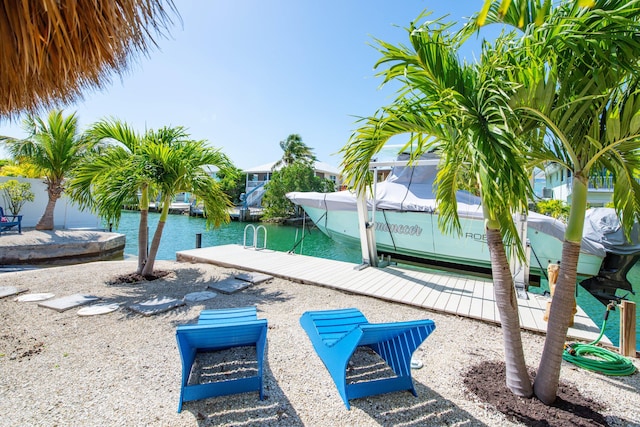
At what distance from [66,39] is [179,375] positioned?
297 centimetres

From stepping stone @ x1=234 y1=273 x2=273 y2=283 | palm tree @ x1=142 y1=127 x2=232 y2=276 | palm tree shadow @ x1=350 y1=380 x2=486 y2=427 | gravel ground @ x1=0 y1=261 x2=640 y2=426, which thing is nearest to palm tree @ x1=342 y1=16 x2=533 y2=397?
palm tree shadow @ x1=350 y1=380 x2=486 y2=427

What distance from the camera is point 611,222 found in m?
7.85

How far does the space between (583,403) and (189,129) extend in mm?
7926

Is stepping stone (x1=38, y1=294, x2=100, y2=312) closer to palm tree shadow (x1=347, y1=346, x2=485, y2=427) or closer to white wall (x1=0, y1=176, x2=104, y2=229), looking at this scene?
palm tree shadow (x1=347, y1=346, x2=485, y2=427)

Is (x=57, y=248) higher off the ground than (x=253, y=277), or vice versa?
(x=57, y=248)

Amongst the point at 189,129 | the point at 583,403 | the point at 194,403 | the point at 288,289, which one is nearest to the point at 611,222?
the point at 583,403

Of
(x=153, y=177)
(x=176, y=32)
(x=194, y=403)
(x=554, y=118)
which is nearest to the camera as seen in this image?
(x=176, y=32)

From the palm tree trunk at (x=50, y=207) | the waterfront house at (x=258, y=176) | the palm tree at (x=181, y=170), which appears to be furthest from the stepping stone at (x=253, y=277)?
the waterfront house at (x=258, y=176)

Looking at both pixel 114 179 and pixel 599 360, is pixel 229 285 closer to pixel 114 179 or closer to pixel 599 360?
pixel 114 179

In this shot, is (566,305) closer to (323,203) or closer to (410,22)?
(410,22)

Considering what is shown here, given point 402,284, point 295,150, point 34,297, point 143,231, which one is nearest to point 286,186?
point 295,150

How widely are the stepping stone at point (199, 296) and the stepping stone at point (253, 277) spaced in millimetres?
1022

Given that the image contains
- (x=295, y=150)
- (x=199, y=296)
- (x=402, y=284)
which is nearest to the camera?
(x=199, y=296)

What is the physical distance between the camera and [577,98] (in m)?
2.20
